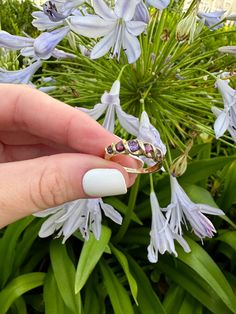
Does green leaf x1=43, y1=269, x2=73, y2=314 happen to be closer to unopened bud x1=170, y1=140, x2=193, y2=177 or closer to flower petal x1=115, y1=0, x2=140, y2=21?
unopened bud x1=170, y1=140, x2=193, y2=177

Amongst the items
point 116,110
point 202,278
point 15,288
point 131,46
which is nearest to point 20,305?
point 15,288

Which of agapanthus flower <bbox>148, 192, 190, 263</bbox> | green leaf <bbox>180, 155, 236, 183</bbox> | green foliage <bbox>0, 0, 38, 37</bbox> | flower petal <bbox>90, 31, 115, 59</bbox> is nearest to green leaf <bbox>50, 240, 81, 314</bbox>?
agapanthus flower <bbox>148, 192, 190, 263</bbox>

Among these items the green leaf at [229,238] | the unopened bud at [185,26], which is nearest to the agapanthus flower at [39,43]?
the unopened bud at [185,26]

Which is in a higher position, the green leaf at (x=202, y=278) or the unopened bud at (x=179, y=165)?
the unopened bud at (x=179, y=165)

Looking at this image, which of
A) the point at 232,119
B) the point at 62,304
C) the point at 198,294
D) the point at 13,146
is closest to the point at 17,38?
the point at 13,146

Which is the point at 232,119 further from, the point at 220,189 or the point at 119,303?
the point at 220,189

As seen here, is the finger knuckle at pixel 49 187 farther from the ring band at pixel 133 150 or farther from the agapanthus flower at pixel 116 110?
the agapanthus flower at pixel 116 110
